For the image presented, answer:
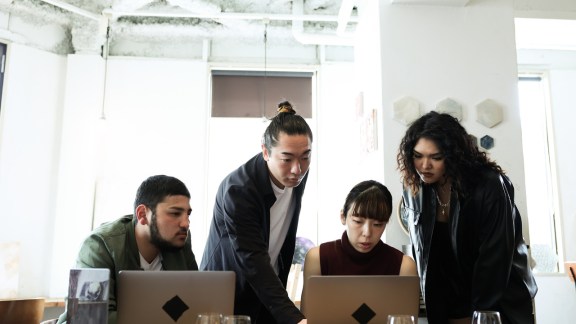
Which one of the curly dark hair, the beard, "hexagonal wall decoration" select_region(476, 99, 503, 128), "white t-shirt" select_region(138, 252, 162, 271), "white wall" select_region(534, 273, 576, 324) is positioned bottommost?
"white wall" select_region(534, 273, 576, 324)

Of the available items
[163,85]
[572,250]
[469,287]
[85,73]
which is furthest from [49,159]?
[572,250]

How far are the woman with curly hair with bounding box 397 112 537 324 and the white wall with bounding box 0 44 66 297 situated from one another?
3.53 metres

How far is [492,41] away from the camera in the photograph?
3.44m

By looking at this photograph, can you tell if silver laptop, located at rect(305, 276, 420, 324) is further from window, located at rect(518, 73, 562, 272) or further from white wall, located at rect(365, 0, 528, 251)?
window, located at rect(518, 73, 562, 272)

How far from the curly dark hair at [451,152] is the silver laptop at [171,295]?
0.85 metres

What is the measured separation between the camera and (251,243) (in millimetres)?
1718

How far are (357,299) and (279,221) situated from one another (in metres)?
0.67

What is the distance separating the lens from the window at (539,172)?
16.4 feet

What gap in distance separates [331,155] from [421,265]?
3074 mm

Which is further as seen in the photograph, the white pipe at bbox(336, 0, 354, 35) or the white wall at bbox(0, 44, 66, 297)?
the white wall at bbox(0, 44, 66, 297)

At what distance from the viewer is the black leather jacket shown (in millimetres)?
1644

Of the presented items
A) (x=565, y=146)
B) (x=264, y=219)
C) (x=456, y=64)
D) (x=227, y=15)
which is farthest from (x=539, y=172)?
(x=264, y=219)

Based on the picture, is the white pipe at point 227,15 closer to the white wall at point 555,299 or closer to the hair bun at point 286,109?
the hair bun at point 286,109

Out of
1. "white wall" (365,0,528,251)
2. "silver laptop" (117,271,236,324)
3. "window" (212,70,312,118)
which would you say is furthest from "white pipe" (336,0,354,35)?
"silver laptop" (117,271,236,324)
